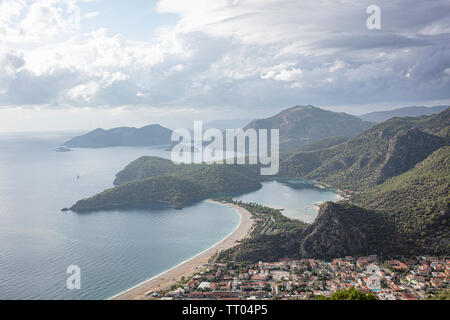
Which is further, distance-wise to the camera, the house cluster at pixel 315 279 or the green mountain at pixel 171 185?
the green mountain at pixel 171 185

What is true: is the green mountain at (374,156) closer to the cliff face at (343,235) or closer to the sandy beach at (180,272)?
the cliff face at (343,235)

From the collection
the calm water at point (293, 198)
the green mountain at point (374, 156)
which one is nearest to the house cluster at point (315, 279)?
the calm water at point (293, 198)

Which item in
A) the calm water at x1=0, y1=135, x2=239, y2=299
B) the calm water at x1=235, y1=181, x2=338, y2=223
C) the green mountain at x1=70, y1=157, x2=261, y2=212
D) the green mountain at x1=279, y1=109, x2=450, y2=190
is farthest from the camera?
the green mountain at x1=279, y1=109, x2=450, y2=190

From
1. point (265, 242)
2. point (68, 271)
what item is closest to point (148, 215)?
point (68, 271)

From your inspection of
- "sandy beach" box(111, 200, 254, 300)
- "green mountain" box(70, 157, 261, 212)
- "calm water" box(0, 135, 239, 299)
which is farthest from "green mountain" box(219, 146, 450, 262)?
"green mountain" box(70, 157, 261, 212)

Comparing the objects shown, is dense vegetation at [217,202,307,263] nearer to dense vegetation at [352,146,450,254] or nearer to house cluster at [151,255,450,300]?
house cluster at [151,255,450,300]

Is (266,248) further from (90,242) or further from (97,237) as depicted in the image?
(97,237)
